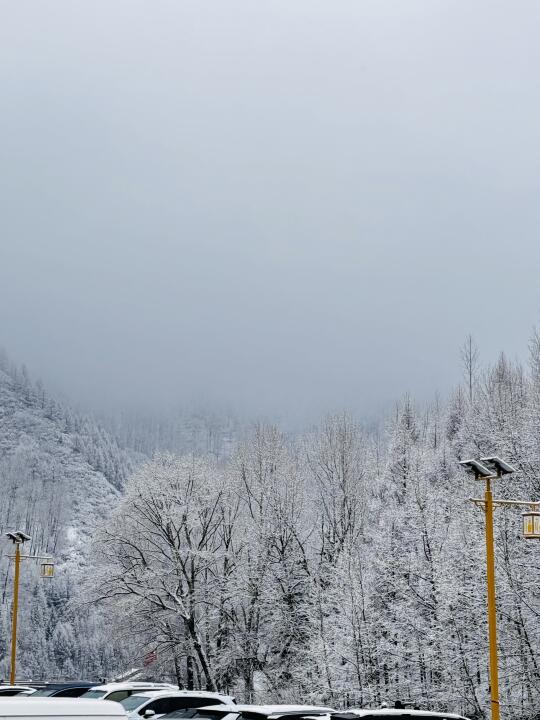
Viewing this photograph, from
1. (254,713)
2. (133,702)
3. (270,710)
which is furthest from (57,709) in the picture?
(133,702)

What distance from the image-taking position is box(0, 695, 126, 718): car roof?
591 cm

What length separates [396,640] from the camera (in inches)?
1453

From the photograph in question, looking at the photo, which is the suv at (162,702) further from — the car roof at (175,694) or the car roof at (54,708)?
the car roof at (54,708)

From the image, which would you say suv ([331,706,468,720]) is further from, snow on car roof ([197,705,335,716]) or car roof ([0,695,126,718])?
car roof ([0,695,126,718])

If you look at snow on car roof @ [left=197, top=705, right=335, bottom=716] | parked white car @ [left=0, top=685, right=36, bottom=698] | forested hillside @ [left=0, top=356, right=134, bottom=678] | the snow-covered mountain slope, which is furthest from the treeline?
the snow-covered mountain slope

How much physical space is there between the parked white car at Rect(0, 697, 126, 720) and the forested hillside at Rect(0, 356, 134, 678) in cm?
5467

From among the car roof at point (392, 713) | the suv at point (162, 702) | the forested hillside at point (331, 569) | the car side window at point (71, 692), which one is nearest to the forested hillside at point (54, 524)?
the forested hillside at point (331, 569)

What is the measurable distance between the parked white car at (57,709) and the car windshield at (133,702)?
16.3 metres

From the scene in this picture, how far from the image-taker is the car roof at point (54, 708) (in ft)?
19.4

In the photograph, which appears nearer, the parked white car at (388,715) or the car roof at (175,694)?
the parked white car at (388,715)

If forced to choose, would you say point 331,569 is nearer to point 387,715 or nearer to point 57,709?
point 387,715

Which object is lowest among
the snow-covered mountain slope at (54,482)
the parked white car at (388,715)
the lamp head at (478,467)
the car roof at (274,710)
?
the car roof at (274,710)

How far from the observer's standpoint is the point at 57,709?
6059 mm

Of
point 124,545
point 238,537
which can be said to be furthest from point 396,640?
point 124,545
